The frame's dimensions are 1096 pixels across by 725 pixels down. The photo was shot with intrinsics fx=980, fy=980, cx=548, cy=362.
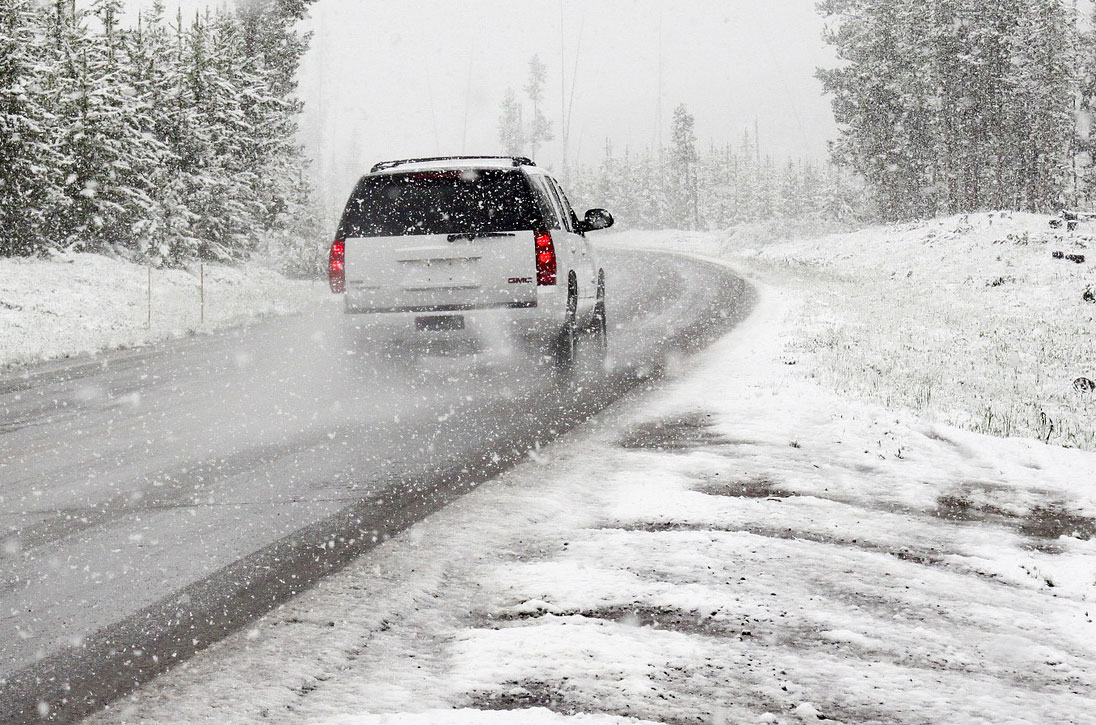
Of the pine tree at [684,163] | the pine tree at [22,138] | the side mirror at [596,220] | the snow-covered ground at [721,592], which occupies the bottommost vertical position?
the snow-covered ground at [721,592]

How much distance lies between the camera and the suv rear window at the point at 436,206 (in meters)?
9.59

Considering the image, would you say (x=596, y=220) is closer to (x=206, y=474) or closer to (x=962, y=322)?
(x=206, y=474)

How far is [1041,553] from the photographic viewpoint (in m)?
4.43

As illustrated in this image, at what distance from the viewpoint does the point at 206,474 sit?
231 inches

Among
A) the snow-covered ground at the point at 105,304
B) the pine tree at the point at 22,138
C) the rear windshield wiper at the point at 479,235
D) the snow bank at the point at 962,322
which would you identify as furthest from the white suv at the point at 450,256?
the pine tree at the point at 22,138

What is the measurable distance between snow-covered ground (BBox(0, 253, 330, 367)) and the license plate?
17.1 feet

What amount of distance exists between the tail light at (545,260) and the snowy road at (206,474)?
1009mm

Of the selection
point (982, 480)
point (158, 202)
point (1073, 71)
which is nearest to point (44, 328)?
point (158, 202)

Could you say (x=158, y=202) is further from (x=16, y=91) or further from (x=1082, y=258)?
(x=1082, y=258)

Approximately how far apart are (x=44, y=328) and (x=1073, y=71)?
167 feet

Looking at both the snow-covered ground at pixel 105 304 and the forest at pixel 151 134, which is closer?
the snow-covered ground at pixel 105 304

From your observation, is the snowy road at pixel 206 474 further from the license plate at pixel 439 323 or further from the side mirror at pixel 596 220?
the side mirror at pixel 596 220

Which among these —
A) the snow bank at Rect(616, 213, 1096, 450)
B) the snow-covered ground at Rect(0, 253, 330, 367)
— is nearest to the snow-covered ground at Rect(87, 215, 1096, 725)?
the snow bank at Rect(616, 213, 1096, 450)

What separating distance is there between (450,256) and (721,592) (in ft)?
20.4
